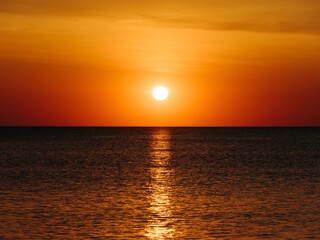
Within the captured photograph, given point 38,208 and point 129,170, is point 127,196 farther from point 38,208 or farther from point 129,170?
point 129,170

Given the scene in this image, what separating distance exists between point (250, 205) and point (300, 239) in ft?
Result: 36.1

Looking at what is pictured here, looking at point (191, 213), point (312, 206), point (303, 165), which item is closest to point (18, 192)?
point (191, 213)

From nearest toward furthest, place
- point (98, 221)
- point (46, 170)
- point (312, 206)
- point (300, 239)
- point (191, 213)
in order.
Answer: point (300, 239)
point (98, 221)
point (191, 213)
point (312, 206)
point (46, 170)

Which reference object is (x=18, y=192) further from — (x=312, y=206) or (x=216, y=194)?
(x=312, y=206)

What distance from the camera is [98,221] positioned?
3519 centimetres

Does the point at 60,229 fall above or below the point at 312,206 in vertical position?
below

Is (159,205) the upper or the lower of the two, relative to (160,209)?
upper

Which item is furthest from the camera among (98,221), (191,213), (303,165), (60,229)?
(303,165)

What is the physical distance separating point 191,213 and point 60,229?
28.0 feet

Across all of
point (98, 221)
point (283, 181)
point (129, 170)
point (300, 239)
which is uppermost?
point (129, 170)

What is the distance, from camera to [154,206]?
135 ft

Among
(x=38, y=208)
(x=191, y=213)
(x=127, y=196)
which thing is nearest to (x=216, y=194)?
(x=127, y=196)

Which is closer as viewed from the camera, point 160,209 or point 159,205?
point 160,209

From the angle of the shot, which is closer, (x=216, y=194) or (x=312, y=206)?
(x=312, y=206)
